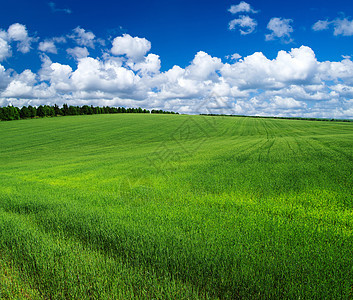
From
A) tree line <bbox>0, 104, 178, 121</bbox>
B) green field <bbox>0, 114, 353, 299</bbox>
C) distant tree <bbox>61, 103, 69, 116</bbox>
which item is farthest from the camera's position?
distant tree <bbox>61, 103, 69, 116</bbox>

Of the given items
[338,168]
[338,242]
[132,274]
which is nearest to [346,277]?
[338,242]

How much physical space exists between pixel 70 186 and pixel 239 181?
774 centimetres

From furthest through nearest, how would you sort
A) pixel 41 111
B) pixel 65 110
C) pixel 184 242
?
pixel 65 110 → pixel 41 111 → pixel 184 242

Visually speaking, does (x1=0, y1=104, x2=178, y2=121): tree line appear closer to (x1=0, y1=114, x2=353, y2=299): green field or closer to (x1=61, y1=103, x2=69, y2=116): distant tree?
(x1=61, y1=103, x2=69, y2=116): distant tree

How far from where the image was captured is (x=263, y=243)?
4383 mm

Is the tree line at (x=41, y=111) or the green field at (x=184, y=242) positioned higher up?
the tree line at (x=41, y=111)

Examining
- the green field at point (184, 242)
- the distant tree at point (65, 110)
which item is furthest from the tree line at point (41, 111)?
the green field at point (184, 242)

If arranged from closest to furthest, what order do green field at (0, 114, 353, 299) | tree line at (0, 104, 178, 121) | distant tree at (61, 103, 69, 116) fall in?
green field at (0, 114, 353, 299)
tree line at (0, 104, 178, 121)
distant tree at (61, 103, 69, 116)

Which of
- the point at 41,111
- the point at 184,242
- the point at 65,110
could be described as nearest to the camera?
the point at 184,242

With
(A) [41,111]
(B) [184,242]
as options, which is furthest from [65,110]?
(B) [184,242]

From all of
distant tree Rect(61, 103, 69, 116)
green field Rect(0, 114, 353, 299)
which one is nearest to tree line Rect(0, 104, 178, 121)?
distant tree Rect(61, 103, 69, 116)

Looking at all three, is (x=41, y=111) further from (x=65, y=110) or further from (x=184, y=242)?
(x=184, y=242)

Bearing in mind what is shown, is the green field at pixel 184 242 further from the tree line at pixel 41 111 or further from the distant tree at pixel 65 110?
the distant tree at pixel 65 110

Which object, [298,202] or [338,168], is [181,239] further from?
[338,168]
